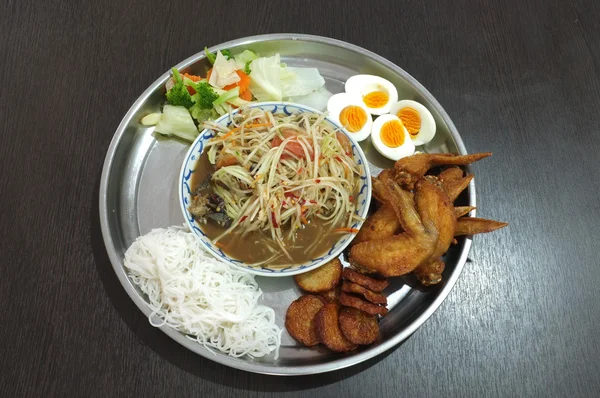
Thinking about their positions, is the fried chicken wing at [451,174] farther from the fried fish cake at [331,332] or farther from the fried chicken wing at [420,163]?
the fried fish cake at [331,332]

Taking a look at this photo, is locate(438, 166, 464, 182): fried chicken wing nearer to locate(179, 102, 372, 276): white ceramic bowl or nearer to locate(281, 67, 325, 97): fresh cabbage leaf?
locate(179, 102, 372, 276): white ceramic bowl

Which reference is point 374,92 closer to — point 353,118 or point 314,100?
point 353,118

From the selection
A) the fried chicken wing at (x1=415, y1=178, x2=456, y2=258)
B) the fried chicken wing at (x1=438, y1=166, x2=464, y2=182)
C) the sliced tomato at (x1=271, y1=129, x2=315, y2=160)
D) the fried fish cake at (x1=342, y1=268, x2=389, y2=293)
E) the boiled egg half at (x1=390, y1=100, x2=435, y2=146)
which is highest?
the boiled egg half at (x1=390, y1=100, x2=435, y2=146)

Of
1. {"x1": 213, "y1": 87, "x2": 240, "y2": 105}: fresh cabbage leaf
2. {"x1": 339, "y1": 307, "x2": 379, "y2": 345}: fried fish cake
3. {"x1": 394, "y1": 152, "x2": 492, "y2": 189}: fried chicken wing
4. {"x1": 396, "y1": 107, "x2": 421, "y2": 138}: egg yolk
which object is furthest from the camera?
{"x1": 396, "y1": 107, "x2": 421, "y2": 138}: egg yolk

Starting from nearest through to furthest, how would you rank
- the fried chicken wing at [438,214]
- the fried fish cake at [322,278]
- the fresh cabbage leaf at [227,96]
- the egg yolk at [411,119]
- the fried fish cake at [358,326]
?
Answer: the fried fish cake at [358,326]
the fried chicken wing at [438,214]
the fried fish cake at [322,278]
the fresh cabbage leaf at [227,96]
the egg yolk at [411,119]

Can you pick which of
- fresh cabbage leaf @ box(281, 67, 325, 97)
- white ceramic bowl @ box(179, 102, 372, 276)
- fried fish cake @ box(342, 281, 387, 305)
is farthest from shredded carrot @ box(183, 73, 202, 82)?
fried fish cake @ box(342, 281, 387, 305)

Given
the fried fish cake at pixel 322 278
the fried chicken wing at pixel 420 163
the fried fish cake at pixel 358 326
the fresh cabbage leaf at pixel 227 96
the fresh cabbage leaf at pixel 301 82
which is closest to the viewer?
the fried fish cake at pixel 358 326

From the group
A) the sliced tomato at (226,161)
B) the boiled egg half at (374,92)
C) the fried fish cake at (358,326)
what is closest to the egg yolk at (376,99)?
the boiled egg half at (374,92)

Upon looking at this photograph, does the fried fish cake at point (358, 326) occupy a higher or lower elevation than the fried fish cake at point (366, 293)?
lower
